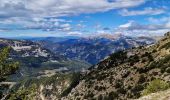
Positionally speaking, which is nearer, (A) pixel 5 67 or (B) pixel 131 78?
(A) pixel 5 67

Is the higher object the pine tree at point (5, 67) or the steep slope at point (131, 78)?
the pine tree at point (5, 67)

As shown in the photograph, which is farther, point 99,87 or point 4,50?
point 99,87

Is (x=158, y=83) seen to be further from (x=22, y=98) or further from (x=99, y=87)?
(x=99, y=87)

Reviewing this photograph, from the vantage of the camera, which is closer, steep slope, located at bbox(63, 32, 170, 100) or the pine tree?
the pine tree

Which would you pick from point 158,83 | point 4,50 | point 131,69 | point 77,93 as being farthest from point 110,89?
point 4,50

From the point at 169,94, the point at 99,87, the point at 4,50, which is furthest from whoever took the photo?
the point at 99,87

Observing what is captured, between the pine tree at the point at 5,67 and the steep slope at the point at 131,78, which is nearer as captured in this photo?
the pine tree at the point at 5,67

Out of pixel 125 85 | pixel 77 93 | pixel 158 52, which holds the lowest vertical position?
pixel 77 93

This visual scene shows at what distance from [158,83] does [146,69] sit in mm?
53895

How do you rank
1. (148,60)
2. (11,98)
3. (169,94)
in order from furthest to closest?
(148,60)
(11,98)
(169,94)

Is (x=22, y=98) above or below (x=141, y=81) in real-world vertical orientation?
above

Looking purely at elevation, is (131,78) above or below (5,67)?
below

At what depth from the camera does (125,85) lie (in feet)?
351

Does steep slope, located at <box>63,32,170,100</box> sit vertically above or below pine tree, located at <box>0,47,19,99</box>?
below
